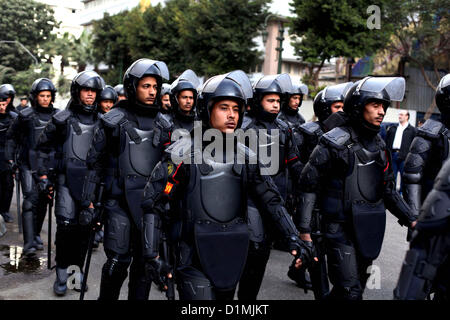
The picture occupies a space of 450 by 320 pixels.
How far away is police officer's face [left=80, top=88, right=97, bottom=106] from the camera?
5707 mm

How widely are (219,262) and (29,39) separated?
150 ft

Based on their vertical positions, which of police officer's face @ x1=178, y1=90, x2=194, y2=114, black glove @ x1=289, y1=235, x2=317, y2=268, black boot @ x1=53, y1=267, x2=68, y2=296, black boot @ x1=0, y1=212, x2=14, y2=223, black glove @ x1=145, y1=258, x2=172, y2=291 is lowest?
black boot @ x1=0, y1=212, x2=14, y2=223

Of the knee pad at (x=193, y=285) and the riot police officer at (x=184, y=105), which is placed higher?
Result: the riot police officer at (x=184, y=105)

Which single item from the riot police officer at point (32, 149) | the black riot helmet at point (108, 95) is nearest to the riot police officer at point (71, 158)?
the riot police officer at point (32, 149)

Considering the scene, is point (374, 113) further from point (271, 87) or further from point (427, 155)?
point (271, 87)

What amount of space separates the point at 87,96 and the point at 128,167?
1.66 meters

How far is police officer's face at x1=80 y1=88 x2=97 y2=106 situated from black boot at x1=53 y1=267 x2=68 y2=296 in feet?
6.06

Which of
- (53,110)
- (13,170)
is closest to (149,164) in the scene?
(53,110)

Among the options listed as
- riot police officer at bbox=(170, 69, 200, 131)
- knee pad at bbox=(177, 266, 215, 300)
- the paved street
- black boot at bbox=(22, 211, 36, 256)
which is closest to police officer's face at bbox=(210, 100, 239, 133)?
knee pad at bbox=(177, 266, 215, 300)

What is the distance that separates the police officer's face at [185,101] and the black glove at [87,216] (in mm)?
2230

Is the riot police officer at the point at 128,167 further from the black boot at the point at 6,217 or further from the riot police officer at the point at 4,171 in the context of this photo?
the black boot at the point at 6,217

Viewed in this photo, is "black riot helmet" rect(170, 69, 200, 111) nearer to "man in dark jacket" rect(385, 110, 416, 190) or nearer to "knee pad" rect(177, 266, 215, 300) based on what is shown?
"knee pad" rect(177, 266, 215, 300)

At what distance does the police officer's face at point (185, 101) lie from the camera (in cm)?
635

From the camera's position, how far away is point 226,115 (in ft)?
10.9
